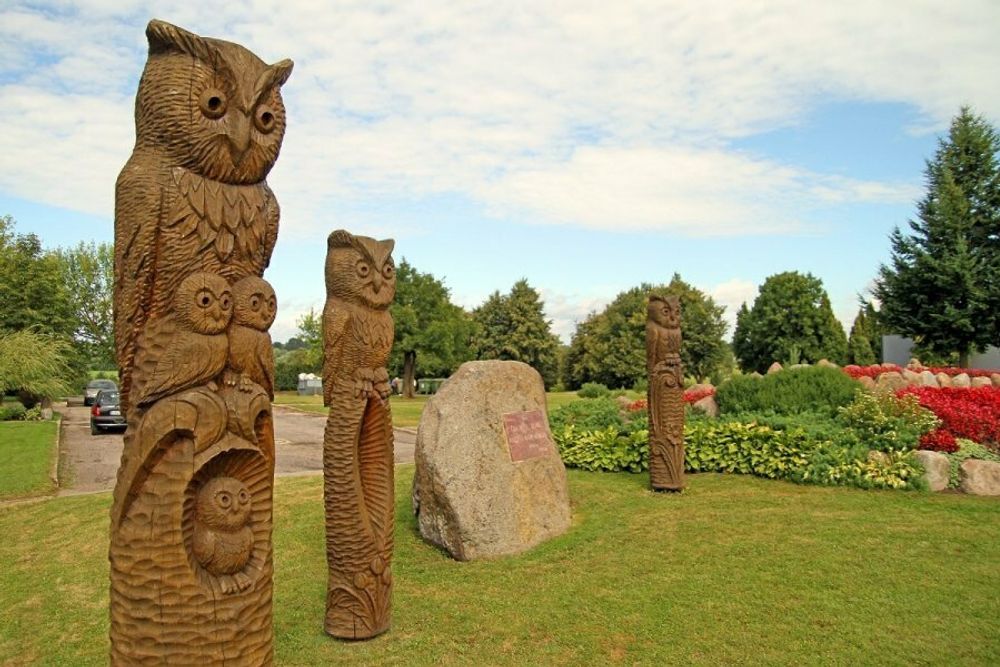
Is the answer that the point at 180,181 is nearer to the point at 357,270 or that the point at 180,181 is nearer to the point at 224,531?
the point at 224,531

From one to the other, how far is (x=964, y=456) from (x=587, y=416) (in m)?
6.31

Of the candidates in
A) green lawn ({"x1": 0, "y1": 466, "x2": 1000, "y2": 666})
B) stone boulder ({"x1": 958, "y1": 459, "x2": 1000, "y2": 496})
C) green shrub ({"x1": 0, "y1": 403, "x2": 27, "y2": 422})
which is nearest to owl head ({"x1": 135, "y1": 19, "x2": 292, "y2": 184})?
green lawn ({"x1": 0, "y1": 466, "x2": 1000, "y2": 666})

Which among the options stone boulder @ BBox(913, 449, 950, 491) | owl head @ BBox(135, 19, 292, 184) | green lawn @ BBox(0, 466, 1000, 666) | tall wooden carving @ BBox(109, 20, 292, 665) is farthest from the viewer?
stone boulder @ BBox(913, 449, 950, 491)

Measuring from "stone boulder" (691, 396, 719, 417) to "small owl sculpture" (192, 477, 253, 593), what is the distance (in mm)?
12529

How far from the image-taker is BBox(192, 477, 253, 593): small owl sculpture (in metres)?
3.07

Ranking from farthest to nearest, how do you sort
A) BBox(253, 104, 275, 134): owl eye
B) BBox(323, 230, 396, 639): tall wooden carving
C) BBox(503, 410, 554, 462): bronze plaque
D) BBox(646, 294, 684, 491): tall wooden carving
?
1. BBox(646, 294, 684, 491): tall wooden carving
2. BBox(503, 410, 554, 462): bronze plaque
3. BBox(323, 230, 396, 639): tall wooden carving
4. BBox(253, 104, 275, 134): owl eye

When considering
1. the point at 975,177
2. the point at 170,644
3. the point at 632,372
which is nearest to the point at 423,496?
the point at 170,644

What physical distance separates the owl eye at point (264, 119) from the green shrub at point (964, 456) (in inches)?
427

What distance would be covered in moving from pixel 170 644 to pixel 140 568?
1.11 ft

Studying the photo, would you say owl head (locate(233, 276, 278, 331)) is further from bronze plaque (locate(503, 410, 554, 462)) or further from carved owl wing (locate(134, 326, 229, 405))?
bronze plaque (locate(503, 410, 554, 462))

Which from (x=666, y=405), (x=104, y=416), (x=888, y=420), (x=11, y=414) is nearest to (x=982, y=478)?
(x=888, y=420)

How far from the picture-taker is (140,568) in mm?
2947

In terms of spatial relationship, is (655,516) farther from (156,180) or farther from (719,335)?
(719,335)

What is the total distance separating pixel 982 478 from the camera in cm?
1005
